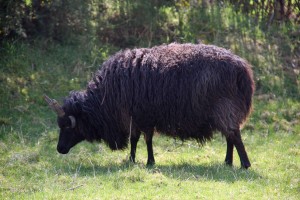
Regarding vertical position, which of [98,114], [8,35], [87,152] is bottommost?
[87,152]

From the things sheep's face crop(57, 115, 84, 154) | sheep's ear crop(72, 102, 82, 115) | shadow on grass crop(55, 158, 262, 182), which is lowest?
shadow on grass crop(55, 158, 262, 182)

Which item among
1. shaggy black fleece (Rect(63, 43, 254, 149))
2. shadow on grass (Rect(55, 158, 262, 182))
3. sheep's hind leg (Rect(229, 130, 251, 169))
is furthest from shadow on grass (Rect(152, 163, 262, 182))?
shaggy black fleece (Rect(63, 43, 254, 149))

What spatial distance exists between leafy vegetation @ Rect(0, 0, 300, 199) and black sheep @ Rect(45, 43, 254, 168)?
18.9 inches

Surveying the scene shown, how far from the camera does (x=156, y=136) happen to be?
12.5 m

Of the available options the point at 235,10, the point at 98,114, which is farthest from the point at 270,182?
the point at 235,10

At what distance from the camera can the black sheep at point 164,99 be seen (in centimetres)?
992

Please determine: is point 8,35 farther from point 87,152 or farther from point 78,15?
point 87,152

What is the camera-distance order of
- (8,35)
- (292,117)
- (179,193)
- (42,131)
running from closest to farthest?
(179,193), (42,131), (292,117), (8,35)

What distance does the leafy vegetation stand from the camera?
864 cm

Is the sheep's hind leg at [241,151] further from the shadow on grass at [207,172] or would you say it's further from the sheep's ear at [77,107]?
the sheep's ear at [77,107]

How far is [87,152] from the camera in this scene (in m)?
11.5

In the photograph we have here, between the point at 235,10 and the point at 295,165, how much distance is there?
806 centimetres

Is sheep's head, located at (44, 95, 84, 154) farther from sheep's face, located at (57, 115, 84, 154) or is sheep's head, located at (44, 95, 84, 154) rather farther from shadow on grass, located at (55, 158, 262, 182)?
shadow on grass, located at (55, 158, 262, 182)

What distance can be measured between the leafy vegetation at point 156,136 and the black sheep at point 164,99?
1.57ft
